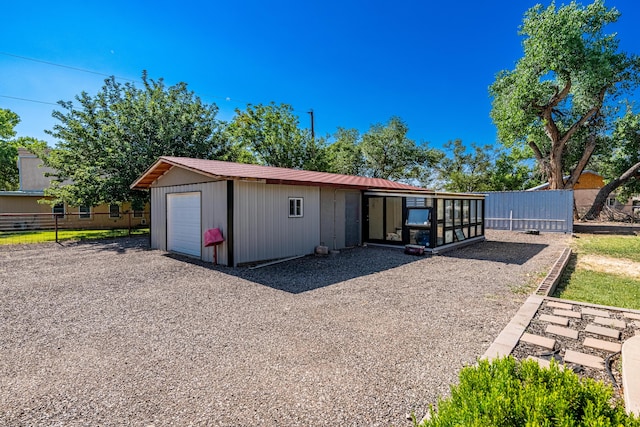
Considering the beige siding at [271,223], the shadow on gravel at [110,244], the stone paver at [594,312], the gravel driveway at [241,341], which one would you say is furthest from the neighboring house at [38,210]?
the stone paver at [594,312]

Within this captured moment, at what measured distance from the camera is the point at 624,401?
8.16ft

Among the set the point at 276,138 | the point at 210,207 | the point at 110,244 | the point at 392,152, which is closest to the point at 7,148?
the point at 276,138

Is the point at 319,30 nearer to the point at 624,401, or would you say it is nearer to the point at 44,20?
the point at 44,20

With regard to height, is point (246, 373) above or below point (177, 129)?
below

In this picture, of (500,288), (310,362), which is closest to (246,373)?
(310,362)

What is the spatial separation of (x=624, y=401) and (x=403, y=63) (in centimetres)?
1888

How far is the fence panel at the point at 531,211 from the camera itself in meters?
16.1

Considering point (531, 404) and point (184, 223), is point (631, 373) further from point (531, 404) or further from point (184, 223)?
point (184, 223)

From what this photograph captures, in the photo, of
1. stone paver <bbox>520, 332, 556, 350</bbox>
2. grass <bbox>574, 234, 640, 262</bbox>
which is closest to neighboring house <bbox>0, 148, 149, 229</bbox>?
stone paver <bbox>520, 332, 556, 350</bbox>

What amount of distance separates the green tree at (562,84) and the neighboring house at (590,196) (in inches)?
274

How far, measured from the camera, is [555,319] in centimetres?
420

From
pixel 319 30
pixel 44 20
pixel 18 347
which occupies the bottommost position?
pixel 18 347

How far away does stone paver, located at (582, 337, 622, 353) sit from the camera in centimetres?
336

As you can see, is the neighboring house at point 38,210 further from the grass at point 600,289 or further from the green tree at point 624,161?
the green tree at point 624,161
